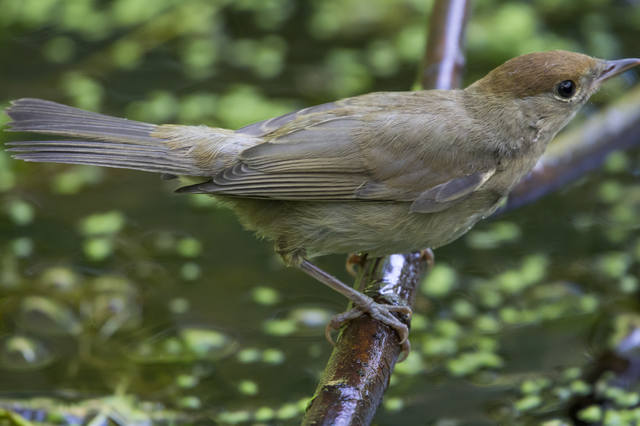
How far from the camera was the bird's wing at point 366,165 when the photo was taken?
3.53m

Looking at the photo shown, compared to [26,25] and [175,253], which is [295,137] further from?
[26,25]

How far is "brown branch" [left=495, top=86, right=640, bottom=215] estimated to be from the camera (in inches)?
162

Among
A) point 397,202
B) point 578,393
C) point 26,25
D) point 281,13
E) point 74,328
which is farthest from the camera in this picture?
point 281,13

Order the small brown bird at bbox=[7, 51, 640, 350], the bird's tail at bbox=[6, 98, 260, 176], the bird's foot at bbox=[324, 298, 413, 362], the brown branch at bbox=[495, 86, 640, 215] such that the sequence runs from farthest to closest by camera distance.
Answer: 1. the brown branch at bbox=[495, 86, 640, 215]
2. the small brown bird at bbox=[7, 51, 640, 350]
3. the bird's tail at bbox=[6, 98, 260, 176]
4. the bird's foot at bbox=[324, 298, 413, 362]

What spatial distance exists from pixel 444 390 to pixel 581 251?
4.89 ft

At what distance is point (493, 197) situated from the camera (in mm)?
3609

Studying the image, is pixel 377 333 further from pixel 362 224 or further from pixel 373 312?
pixel 362 224

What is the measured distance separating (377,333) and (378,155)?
0.79 m

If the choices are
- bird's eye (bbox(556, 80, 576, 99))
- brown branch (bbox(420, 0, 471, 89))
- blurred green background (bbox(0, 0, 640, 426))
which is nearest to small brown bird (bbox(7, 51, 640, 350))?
bird's eye (bbox(556, 80, 576, 99))

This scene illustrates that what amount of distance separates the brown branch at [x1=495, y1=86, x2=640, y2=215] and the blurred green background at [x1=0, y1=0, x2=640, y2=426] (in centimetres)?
79

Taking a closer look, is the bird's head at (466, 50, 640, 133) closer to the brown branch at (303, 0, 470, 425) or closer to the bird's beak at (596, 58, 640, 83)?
the bird's beak at (596, 58, 640, 83)

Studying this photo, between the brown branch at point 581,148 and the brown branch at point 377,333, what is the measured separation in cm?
59

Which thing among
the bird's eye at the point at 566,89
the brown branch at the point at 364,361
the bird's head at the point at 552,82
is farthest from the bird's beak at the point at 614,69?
the brown branch at the point at 364,361

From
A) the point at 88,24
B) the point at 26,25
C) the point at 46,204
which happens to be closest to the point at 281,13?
the point at 88,24
